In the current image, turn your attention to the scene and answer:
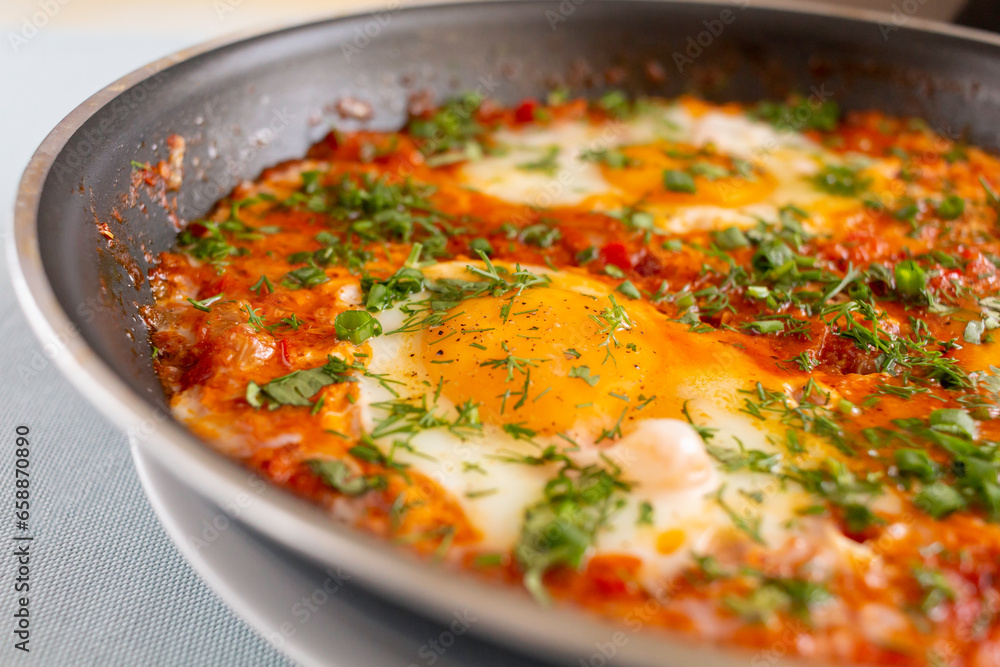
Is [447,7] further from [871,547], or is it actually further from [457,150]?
[871,547]

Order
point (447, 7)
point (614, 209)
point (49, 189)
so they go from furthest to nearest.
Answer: point (447, 7)
point (614, 209)
point (49, 189)

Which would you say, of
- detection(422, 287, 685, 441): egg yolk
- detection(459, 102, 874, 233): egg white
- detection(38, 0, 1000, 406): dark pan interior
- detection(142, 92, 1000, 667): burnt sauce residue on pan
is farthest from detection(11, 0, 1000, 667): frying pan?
detection(422, 287, 685, 441): egg yolk

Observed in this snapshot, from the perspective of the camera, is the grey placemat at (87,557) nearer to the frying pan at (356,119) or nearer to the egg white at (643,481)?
the frying pan at (356,119)

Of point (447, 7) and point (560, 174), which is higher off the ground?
point (447, 7)

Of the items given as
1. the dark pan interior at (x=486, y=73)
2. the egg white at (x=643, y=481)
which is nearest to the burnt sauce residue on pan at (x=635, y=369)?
the egg white at (x=643, y=481)

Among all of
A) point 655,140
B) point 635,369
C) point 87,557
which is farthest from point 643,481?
point 655,140

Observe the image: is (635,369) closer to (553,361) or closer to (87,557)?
(553,361)

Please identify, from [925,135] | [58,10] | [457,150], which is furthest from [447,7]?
[58,10]

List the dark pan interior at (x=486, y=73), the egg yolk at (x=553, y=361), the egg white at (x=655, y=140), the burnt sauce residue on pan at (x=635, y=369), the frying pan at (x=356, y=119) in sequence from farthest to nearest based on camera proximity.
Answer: the egg white at (x=655, y=140)
the dark pan interior at (x=486, y=73)
the egg yolk at (x=553, y=361)
the burnt sauce residue on pan at (x=635, y=369)
the frying pan at (x=356, y=119)
